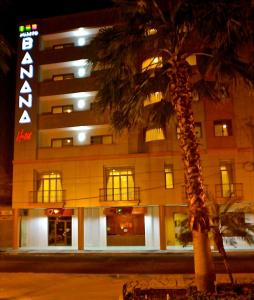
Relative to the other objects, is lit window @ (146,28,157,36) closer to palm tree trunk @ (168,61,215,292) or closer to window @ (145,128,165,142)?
palm tree trunk @ (168,61,215,292)

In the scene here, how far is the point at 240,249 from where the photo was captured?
31.2 meters

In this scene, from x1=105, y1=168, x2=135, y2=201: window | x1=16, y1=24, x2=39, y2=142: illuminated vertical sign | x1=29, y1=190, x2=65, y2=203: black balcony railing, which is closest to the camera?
x1=105, y1=168, x2=135, y2=201: window

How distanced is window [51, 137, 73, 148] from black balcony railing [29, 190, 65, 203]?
13.3ft

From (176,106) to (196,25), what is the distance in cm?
231

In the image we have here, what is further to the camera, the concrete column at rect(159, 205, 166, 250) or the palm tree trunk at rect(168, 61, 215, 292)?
the concrete column at rect(159, 205, 166, 250)

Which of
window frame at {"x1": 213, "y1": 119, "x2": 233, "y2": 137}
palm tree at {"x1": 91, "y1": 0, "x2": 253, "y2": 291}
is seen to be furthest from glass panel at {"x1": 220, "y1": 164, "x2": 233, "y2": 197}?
palm tree at {"x1": 91, "y1": 0, "x2": 253, "y2": 291}

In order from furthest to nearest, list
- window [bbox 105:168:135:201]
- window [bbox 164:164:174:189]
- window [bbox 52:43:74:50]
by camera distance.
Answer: window [bbox 52:43:74:50]
window [bbox 105:168:135:201]
window [bbox 164:164:174:189]

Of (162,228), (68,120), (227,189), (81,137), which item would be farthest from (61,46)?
(227,189)

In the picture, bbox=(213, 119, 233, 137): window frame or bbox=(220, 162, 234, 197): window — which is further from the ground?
bbox=(213, 119, 233, 137): window frame

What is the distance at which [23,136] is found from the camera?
35906 mm

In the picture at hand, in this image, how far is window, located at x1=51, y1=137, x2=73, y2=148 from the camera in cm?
3584

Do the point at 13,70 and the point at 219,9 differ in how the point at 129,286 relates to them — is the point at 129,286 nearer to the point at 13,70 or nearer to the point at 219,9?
the point at 219,9

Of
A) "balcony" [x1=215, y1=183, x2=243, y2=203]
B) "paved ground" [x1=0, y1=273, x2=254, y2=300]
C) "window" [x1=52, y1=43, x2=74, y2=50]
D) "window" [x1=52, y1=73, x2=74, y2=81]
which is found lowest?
"paved ground" [x1=0, y1=273, x2=254, y2=300]

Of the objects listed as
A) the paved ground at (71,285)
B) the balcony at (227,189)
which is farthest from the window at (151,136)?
the paved ground at (71,285)
